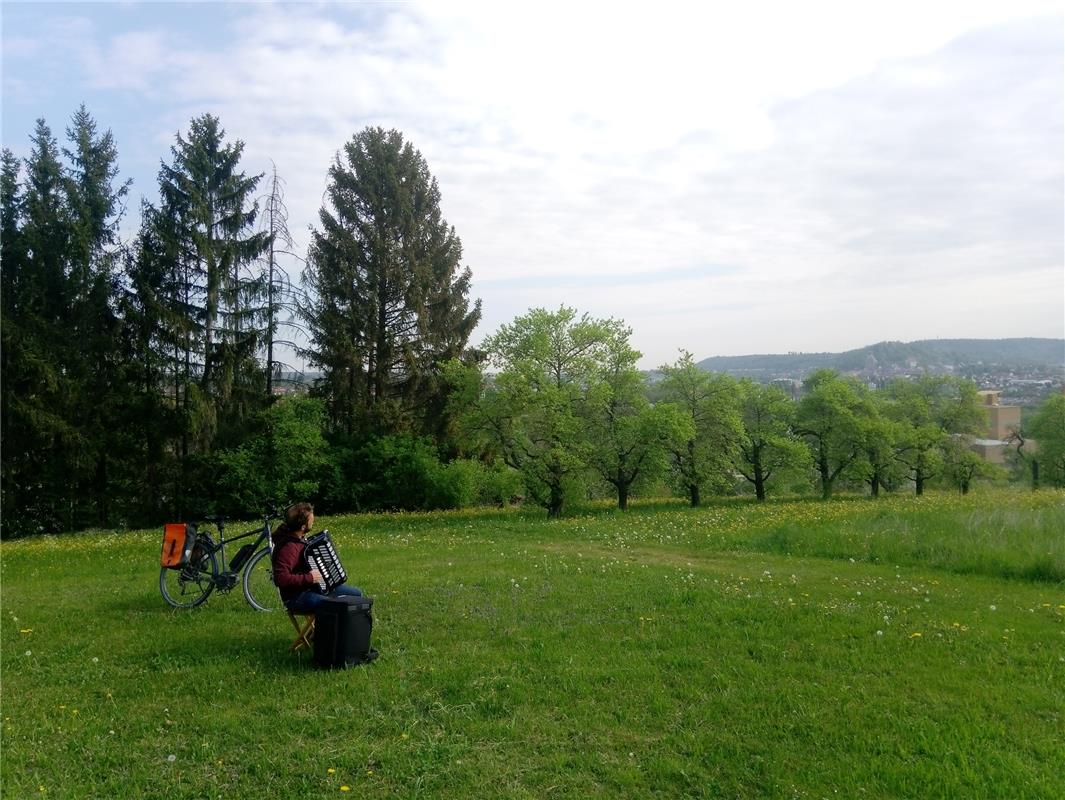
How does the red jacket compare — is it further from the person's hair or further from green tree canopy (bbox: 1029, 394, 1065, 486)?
green tree canopy (bbox: 1029, 394, 1065, 486)

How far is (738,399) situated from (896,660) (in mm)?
24676

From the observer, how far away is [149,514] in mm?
30812

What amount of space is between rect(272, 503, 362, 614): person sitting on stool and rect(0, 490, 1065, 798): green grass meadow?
24.3 inches

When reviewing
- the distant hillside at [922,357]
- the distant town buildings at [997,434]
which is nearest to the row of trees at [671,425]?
the distant town buildings at [997,434]

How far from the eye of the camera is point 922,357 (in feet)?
340

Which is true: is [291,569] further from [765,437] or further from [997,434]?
[997,434]

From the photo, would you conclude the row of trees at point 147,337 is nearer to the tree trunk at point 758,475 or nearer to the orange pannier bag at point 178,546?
the tree trunk at point 758,475

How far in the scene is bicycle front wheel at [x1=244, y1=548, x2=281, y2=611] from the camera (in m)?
9.40

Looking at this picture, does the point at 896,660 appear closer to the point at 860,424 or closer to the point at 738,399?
the point at 738,399

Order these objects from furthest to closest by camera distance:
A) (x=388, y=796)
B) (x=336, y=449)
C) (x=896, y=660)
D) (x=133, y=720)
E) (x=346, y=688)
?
(x=336, y=449) < (x=896, y=660) < (x=346, y=688) < (x=133, y=720) < (x=388, y=796)

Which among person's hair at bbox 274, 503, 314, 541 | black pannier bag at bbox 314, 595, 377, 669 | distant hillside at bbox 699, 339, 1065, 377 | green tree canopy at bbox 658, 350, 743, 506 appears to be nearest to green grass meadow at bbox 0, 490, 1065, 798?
black pannier bag at bbox 314, 595, 377, 669

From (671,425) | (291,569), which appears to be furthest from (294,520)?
(671,425)

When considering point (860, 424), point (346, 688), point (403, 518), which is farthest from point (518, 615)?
point (860, 424)

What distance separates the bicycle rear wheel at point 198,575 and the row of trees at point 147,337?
69.7 feet
